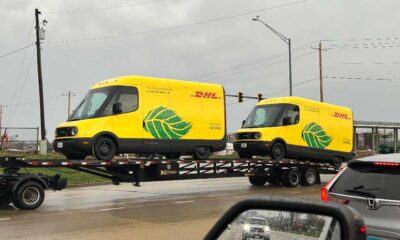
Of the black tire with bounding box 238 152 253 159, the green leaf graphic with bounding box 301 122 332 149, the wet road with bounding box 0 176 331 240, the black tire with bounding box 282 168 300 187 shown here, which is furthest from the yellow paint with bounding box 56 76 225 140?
the green leaf graphic with bounding box 301 122 332 149

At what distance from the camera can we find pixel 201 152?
1711 cm

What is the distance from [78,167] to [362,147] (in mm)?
82926

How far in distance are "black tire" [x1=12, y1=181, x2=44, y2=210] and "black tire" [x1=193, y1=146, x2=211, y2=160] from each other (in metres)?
5.76

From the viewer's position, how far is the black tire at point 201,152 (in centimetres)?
1698

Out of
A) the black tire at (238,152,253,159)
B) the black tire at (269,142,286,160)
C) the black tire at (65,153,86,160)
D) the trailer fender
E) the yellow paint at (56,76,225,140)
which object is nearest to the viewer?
the trailer fender

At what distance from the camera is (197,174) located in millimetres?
17031

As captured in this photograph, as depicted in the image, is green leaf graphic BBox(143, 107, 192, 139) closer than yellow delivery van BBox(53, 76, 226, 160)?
No

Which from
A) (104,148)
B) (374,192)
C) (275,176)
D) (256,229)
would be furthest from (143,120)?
(256,229)

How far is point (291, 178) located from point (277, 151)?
1425 mm

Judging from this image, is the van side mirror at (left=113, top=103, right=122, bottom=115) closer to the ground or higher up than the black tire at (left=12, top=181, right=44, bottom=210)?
higher up

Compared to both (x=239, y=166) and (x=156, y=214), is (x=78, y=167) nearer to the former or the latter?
(x=156, y=214)

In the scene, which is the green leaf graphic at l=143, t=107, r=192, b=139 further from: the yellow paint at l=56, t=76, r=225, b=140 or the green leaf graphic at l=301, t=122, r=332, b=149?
the green leaf graphic at l=301, t=122, r=332, b=149

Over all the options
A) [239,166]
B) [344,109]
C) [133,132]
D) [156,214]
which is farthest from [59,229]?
[344,109]

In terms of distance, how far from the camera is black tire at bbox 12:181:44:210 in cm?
1248
